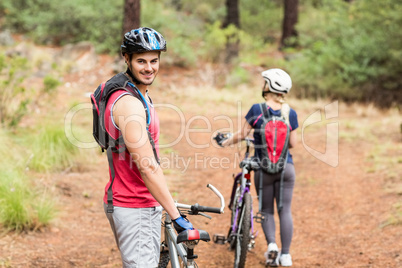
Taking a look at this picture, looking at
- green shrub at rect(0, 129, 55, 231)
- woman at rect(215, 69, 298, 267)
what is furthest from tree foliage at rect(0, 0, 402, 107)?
green shrub at rect(0, 129, 55, 231)

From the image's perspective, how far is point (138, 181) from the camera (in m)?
2.89

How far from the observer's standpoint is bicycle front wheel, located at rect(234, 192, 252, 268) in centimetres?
468

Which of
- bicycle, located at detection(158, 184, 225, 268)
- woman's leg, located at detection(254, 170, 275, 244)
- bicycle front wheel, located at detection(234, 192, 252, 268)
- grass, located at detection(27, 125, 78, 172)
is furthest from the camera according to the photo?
grass, located at detection(27, 125, 78, 172)

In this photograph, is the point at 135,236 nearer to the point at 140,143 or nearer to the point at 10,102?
the point at 140,143

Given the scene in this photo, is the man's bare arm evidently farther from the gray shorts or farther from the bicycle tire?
the bicycle tire

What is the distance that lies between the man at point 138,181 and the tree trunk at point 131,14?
1212cm

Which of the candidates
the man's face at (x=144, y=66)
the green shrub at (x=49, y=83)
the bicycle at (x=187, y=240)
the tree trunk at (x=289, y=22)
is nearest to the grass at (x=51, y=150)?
the green shrub at (x=49, y=83)

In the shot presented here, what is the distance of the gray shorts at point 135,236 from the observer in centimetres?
285

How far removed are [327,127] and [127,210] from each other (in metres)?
9.57

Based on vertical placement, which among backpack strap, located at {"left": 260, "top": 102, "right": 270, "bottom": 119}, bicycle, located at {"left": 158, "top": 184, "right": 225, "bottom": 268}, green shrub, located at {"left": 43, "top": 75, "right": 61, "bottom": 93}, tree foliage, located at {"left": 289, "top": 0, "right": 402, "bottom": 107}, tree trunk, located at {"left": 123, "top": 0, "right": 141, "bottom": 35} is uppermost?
tree trunk, located at {"left": 123, "top": 0, "right": 141, "bottom": 35}

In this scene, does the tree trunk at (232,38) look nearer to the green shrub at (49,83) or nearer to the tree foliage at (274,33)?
the tree foliage at (274,33)

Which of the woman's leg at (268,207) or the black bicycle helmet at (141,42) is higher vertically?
the black bicycle helmet at (141,42)

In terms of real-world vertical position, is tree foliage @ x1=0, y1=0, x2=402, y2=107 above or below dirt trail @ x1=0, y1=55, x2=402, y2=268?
above

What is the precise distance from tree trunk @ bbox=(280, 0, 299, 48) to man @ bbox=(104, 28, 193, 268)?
1912cm
